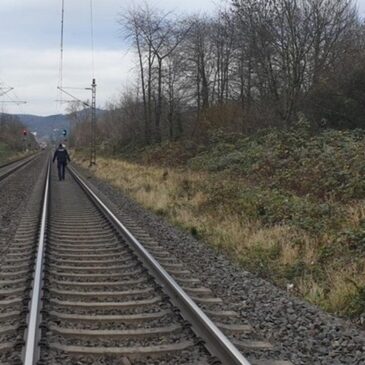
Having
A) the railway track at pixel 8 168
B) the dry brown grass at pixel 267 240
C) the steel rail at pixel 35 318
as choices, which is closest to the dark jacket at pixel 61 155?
the railway track at pixel 8 168

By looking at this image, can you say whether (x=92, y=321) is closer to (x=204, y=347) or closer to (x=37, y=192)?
(x=204, y=347)

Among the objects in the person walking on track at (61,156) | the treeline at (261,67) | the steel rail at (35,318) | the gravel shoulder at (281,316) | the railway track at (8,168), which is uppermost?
the treeline at (261,67)

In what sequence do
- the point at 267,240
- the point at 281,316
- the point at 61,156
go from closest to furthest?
1. the point at 281,316
2. the point at 267,240
3. the point at 61,156

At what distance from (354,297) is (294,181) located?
11692 mm

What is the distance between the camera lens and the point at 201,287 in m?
8.75

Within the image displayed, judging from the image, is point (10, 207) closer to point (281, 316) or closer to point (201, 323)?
→ point (281, 316)

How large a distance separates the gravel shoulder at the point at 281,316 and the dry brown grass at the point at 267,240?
0.38 metres

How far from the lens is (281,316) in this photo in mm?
7250

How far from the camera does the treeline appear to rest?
29781mm

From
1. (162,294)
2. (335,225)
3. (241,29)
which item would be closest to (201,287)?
(162,294)

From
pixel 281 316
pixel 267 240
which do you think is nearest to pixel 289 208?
pixel 267 240

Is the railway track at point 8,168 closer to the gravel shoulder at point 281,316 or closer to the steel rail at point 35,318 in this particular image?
the gravel shoulder at point 281,316

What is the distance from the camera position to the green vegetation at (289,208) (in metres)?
9.27

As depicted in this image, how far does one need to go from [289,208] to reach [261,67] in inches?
1046
